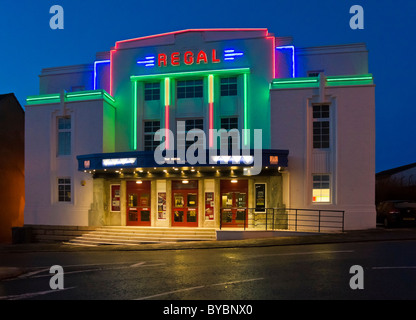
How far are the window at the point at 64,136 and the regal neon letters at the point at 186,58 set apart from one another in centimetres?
619

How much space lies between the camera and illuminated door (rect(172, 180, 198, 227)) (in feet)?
67.3

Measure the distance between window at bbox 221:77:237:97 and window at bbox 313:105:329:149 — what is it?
449 centimetres

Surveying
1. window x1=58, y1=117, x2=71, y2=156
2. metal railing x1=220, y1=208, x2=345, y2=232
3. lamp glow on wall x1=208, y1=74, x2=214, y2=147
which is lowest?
metal railing x1=220, y1=208, x2=345, y2=232

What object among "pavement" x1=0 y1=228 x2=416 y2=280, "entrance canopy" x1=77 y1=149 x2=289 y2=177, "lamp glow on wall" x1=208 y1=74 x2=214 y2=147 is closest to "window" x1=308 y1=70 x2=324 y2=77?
"lamp glow on wall" x1=208 y1=74 x2=214 y2=147

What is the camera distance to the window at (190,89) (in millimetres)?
21531

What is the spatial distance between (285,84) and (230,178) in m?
5.51

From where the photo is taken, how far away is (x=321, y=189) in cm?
1955

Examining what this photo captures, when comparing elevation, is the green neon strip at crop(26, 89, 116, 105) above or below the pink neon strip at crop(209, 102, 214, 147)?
above

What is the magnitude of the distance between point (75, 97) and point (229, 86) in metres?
8.55

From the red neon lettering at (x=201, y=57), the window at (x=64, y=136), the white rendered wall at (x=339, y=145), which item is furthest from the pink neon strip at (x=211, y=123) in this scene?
the window at (x=64, y=136)

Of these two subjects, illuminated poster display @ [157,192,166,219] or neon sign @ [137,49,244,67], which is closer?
illuminated poster display @ [157,192,166,219]

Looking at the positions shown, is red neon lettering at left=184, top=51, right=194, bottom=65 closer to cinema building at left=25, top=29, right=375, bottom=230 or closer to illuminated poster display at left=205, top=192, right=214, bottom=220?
cinema building at left=25, top=29, right=375, bottom=230

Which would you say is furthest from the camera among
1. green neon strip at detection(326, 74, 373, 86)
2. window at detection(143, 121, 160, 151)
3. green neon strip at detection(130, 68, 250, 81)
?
window at detection(143, 121, 160, 151)
